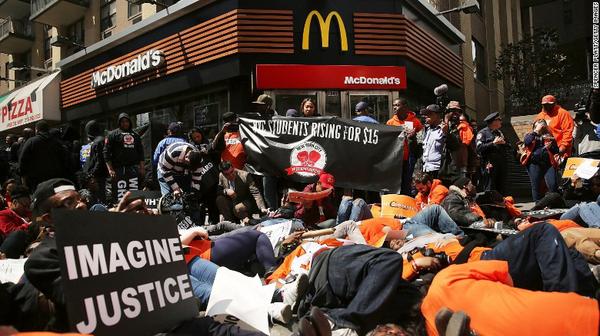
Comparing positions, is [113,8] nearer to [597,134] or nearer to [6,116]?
[6,116]

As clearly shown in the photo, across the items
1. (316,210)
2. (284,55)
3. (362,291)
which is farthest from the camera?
(284,55)

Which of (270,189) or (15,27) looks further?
(15,27)

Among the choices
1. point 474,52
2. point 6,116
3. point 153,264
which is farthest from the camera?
point 6,116

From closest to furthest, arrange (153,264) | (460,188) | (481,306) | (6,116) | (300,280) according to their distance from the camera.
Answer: (481,306)
(153,264)
(300,280)
(460,188)
(6,116)

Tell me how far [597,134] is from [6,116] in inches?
904

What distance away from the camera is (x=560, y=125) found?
26.4ft

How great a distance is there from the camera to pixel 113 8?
20.1m

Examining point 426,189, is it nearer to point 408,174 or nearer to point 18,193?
point 408,174

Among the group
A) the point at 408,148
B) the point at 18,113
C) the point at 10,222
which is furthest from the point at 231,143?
the point at 18,113

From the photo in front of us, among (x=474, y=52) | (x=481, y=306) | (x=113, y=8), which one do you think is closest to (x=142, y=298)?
(x=481, y=306)

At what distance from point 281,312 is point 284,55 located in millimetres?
9502

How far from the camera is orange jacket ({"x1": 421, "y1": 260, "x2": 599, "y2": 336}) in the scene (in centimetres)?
264

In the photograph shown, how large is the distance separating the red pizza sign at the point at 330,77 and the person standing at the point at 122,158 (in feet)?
14.0

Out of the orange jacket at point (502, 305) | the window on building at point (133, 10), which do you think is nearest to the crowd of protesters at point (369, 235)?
the orange jacket at point (502, 305)
